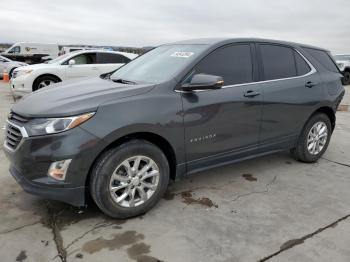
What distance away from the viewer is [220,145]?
145 inches

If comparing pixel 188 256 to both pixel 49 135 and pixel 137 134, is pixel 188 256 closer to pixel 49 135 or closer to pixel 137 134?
pixel 137 134

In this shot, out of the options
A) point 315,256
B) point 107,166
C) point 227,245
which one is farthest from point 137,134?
point 315,256

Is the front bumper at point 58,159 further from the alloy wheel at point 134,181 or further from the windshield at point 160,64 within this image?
the windshield at point 160,64

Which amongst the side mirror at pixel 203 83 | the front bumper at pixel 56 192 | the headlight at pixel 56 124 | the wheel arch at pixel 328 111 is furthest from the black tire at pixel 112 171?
the wheel arch at pixel 328 111

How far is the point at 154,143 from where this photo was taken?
331 centimetres

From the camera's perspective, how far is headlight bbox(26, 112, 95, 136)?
9.21 feet

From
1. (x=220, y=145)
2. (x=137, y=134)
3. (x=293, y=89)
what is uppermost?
(x=293, y=89)

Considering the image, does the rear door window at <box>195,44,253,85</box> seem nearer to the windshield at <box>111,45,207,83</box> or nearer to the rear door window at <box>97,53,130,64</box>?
the windshield at <box>111,45,207,83</box>

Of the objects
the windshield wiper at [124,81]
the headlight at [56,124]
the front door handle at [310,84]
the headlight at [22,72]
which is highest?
the windshield wiper at [124,81]

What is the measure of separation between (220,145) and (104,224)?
1.43 meters

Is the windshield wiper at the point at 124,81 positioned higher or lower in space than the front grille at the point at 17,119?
higher

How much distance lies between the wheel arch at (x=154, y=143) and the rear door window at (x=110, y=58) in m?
7.97

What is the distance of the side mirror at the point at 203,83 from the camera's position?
324 cm

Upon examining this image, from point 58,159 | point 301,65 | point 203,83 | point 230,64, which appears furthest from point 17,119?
point 301,65
